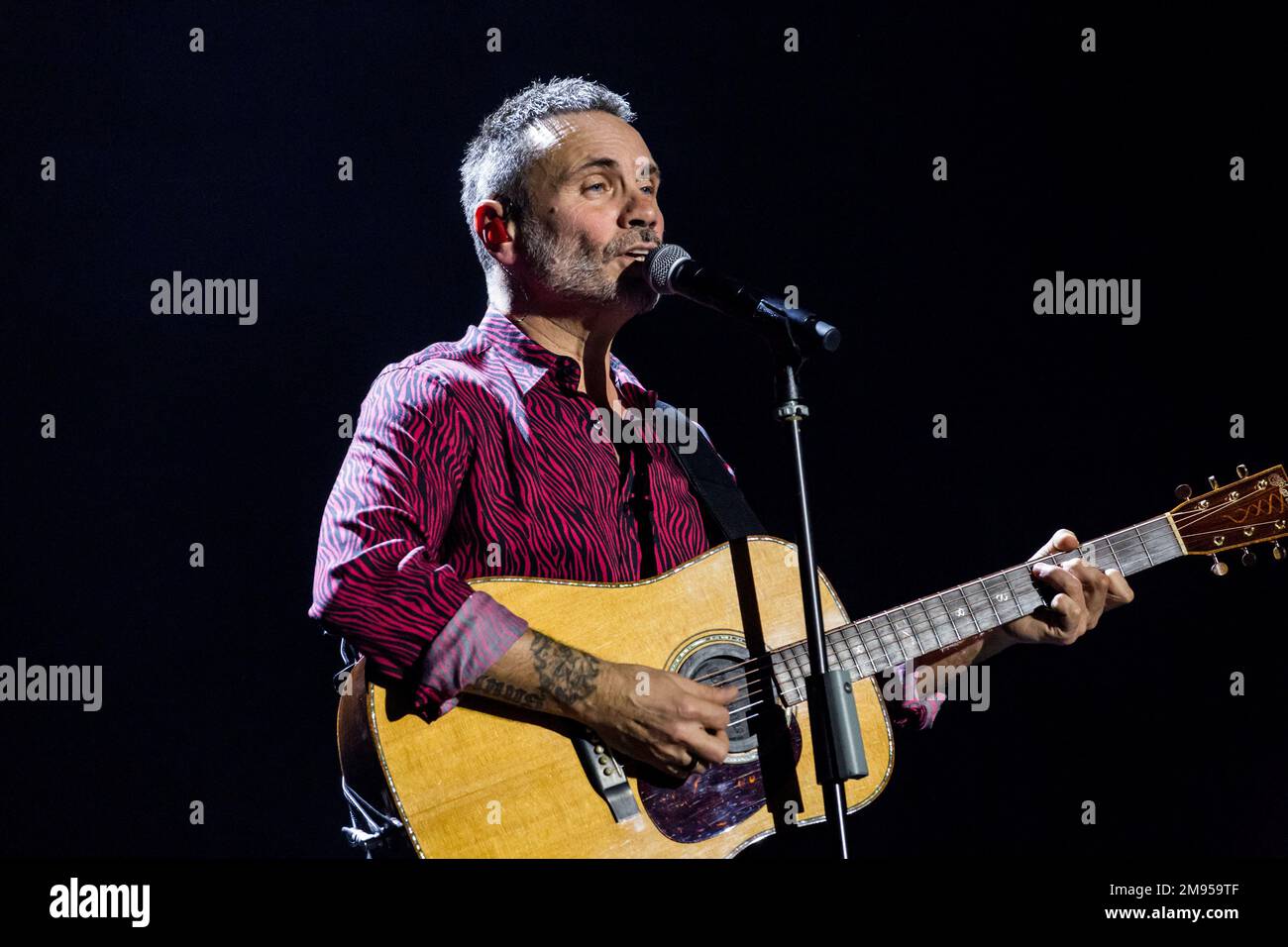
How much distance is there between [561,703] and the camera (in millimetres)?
Result: 2029

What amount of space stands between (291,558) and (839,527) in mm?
1400

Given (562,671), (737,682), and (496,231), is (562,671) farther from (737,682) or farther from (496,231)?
(496,231)

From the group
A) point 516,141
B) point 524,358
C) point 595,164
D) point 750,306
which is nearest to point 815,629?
point 750,306

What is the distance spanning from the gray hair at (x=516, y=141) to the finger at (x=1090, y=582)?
131 centimetres

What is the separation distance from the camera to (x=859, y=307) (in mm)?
3305

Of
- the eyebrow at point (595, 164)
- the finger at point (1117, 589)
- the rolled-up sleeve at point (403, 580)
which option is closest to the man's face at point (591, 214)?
→ the eyebrow at point (595, 164)

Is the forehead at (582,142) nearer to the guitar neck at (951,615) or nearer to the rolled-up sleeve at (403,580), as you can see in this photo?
the rolled-up sleeve at (403,580)

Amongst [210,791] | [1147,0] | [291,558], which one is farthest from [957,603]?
[1147,0]

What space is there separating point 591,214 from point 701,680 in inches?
37.0

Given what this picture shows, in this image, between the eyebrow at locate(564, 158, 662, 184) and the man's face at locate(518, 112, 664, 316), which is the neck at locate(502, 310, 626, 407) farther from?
the eyebrow at locate(564, 158, 662, 184)

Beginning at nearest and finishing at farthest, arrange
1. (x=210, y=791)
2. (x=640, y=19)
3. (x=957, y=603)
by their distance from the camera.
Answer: (x=957, y=603) < (x=210, y=791) < (x=640, y=19)

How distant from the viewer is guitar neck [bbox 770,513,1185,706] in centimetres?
228

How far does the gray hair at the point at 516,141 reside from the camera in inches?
100.0
